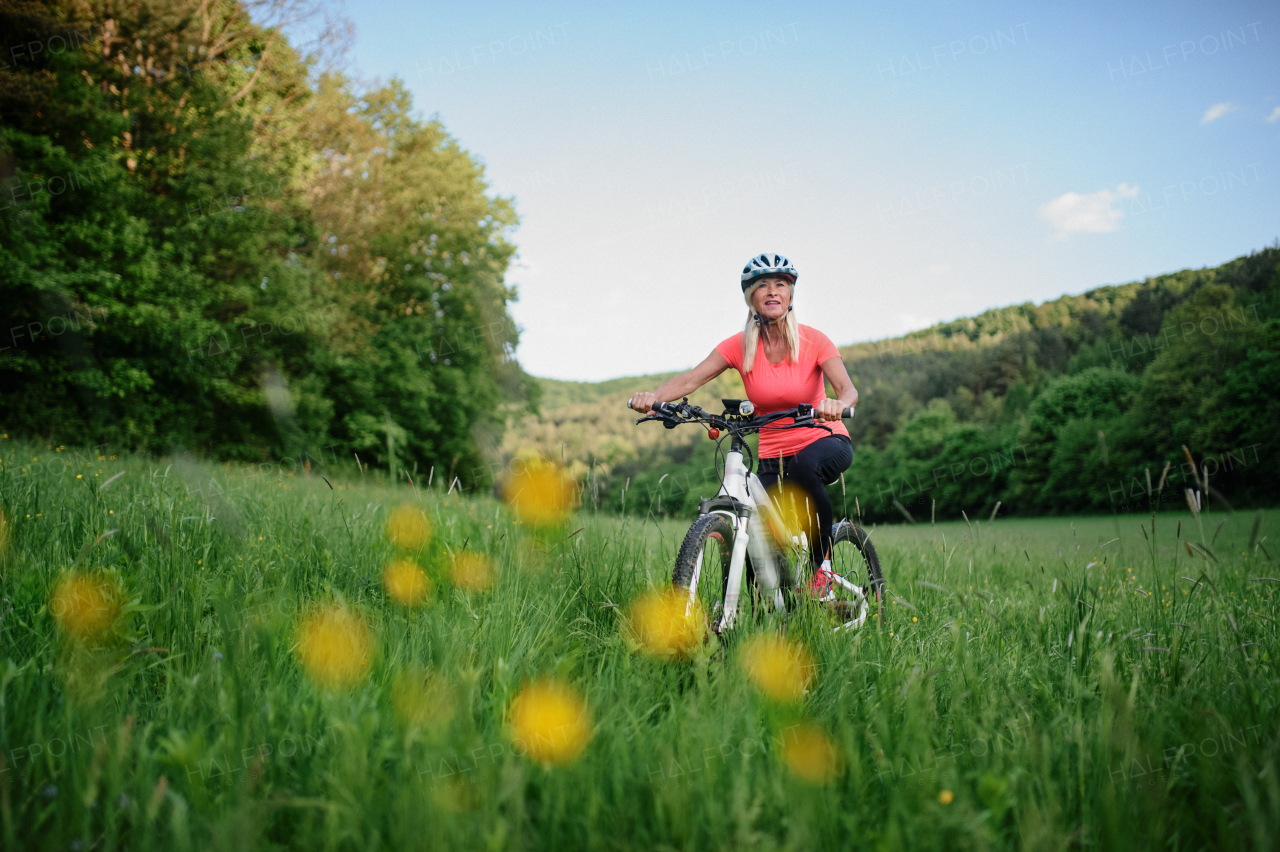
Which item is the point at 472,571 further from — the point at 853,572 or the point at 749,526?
the point at 853,572

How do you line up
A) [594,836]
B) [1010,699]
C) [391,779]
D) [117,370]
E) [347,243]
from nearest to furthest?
[594,836] < [391,779] < [1010,699] < [117,370] < [347,243]

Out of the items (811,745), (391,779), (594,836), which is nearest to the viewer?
(594,836)

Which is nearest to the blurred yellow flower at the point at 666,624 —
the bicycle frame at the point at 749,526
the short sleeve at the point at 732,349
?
the bicycle frame at the point at 749,526

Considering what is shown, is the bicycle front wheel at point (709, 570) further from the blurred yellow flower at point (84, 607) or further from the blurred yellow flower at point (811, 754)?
the blurred yellow flower at point (84, 607)

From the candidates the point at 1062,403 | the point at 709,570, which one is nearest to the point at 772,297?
the point at 709,570

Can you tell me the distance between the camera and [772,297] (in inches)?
146

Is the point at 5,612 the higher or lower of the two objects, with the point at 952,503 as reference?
higher

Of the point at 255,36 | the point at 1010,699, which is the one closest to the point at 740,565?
the point at 1010,699

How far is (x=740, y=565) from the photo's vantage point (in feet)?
9.79

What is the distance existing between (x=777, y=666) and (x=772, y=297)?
2.22 meters

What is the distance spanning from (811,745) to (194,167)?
1854 centimetres

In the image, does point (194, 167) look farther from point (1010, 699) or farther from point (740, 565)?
point (1010, 699)

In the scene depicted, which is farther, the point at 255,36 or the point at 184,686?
the point at 255,36

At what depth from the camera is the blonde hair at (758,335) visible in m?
3.72
